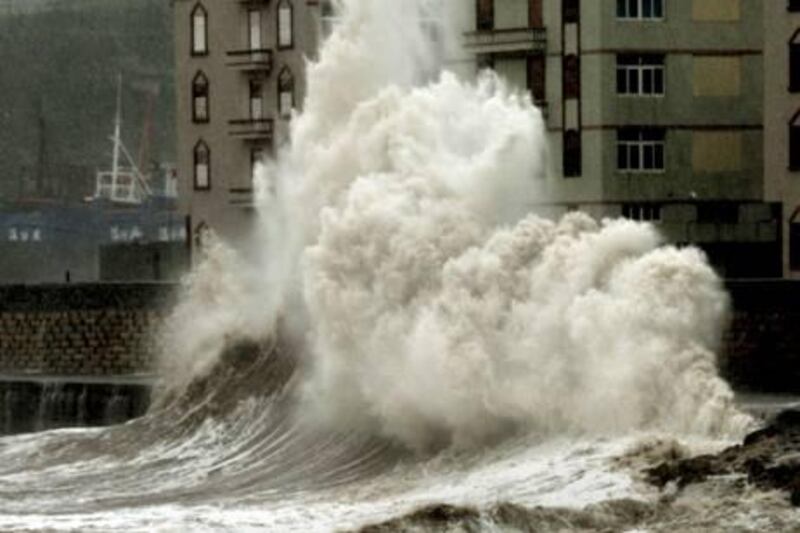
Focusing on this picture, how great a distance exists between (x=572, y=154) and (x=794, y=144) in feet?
19.3

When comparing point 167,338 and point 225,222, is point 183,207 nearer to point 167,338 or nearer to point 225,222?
point 225,222

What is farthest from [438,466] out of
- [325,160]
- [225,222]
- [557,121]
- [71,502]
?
[225,222]

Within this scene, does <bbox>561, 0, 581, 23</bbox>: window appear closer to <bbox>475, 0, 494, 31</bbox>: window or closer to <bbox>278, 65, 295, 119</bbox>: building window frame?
<bbox>475, 0, 494, 31</bbox>: window

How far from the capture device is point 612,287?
30.3 m

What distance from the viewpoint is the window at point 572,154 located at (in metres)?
55.8

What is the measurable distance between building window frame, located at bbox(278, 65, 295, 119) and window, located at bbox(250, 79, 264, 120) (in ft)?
3.15

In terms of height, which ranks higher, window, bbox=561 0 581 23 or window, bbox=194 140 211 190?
window, bbox=561 0 581 23

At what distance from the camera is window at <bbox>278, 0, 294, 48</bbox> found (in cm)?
6631

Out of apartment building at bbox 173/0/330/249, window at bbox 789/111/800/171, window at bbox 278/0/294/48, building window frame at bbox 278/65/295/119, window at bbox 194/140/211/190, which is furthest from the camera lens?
window at bbox 194/140/211/190

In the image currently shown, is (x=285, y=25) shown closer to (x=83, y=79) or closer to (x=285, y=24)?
(x=285, y=24)

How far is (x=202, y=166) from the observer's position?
226ft

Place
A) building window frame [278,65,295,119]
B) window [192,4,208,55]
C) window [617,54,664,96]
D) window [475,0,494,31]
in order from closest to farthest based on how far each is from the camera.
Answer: window [617,54,664,96]
window [475,0,494,31]
building window frame [278,65,295,119]
window [192,4,208,55]

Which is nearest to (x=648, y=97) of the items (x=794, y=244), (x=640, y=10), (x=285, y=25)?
(x=640, y=10)

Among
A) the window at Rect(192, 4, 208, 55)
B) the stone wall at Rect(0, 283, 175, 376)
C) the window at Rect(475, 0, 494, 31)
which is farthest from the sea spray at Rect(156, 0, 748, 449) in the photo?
the window at Rect(192, 4, 208, 55)
